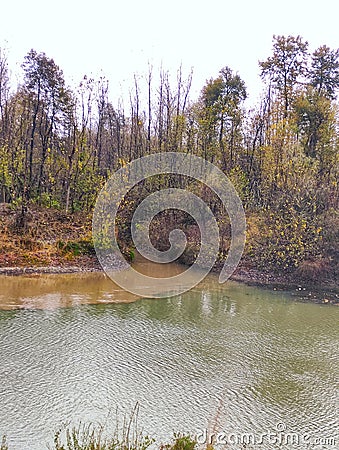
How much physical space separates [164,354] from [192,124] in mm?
15668

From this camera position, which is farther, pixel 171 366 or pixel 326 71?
pixel 326 71

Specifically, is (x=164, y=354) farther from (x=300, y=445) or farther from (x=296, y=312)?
(x=296, y=312)

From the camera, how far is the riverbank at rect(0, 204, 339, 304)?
16672mm

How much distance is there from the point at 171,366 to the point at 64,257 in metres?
10.7

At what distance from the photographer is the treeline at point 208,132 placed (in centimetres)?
1927

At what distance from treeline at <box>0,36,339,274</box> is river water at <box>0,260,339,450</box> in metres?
6.91

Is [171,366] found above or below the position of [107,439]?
above

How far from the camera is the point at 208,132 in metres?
22.4

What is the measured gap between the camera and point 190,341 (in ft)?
34.0

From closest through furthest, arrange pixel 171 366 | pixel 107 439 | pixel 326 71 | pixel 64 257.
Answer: pixel 107 439
pixel 171 366
pixel 64 257
pixel 326 71

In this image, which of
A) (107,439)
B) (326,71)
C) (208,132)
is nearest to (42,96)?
(208,132)

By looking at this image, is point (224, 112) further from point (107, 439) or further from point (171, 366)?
point (107, 439)

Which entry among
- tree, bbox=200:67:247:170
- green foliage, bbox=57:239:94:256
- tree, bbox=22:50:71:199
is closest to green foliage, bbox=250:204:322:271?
tree, bbox=200:67:247:170

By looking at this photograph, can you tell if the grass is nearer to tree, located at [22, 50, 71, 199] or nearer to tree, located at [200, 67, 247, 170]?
tree, located at [200, 67, 247, 170]
